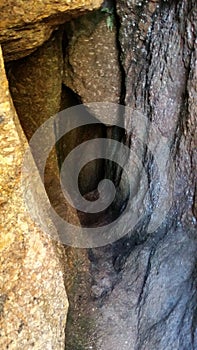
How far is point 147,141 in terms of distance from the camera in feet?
5.83

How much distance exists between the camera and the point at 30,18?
125 centimetres

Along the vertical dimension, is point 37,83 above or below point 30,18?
below

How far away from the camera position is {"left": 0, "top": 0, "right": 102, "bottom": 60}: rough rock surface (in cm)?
122

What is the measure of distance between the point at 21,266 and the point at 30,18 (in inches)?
25.1

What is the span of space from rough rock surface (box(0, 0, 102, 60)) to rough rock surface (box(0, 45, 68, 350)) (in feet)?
0.96

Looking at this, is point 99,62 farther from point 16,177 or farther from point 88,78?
point 16,177

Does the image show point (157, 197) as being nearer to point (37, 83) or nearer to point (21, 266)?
point (37, 83)

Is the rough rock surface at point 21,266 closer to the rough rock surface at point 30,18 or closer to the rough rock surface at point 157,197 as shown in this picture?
the rough rock surface at point 30,18

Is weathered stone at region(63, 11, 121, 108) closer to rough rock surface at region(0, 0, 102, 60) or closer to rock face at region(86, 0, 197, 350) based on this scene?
rock face at region(86, 0, 197, 350)

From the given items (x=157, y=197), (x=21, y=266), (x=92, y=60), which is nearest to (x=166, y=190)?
(x=157, y=197)

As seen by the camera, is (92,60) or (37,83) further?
(92,60)

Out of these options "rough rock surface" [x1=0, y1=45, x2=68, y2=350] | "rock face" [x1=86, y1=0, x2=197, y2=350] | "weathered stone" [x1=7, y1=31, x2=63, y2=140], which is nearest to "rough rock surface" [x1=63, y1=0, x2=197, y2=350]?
"rock face" [x1=86, y1=0, x2=197, y2=350]

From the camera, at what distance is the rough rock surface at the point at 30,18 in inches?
48.1

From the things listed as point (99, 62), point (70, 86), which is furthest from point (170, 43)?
point (70, 86)
